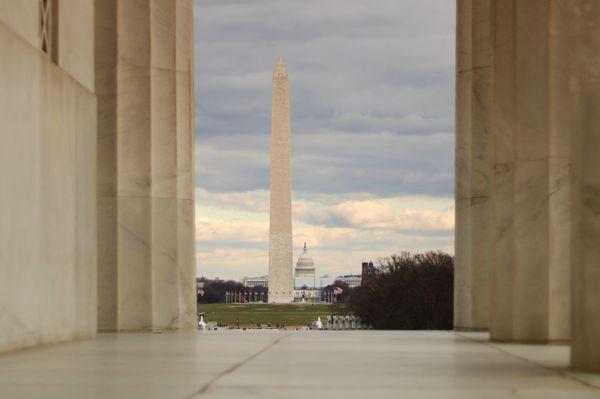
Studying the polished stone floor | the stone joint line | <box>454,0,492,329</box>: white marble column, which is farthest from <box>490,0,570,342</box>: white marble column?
<box>454,0,492,329</box>: white marble column

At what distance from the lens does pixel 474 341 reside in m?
32.3

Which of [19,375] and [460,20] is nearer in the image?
[19,375]

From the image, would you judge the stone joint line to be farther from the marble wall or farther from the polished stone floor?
the marble wall

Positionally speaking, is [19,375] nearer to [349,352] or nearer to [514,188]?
[349,352]

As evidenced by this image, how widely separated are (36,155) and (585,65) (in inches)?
492

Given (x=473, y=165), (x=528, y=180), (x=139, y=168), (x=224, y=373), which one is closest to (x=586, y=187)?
(x=224, y=373)

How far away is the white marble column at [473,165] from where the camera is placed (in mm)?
42219

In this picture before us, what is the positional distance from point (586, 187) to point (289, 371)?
5.76m

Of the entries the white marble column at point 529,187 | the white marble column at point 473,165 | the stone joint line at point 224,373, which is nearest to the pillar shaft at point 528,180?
the white marble column at point 529,187

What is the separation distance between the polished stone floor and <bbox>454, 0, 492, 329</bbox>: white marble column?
41.8ft

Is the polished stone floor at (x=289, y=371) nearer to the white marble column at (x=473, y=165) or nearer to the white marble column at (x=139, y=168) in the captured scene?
the white marble column at (x=139, y=168)

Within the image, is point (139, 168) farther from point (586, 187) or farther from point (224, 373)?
point (586, 187)

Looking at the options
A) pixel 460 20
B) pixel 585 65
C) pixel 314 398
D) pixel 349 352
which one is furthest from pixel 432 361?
pixel 460 20

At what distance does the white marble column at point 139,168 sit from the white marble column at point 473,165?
1059cm
